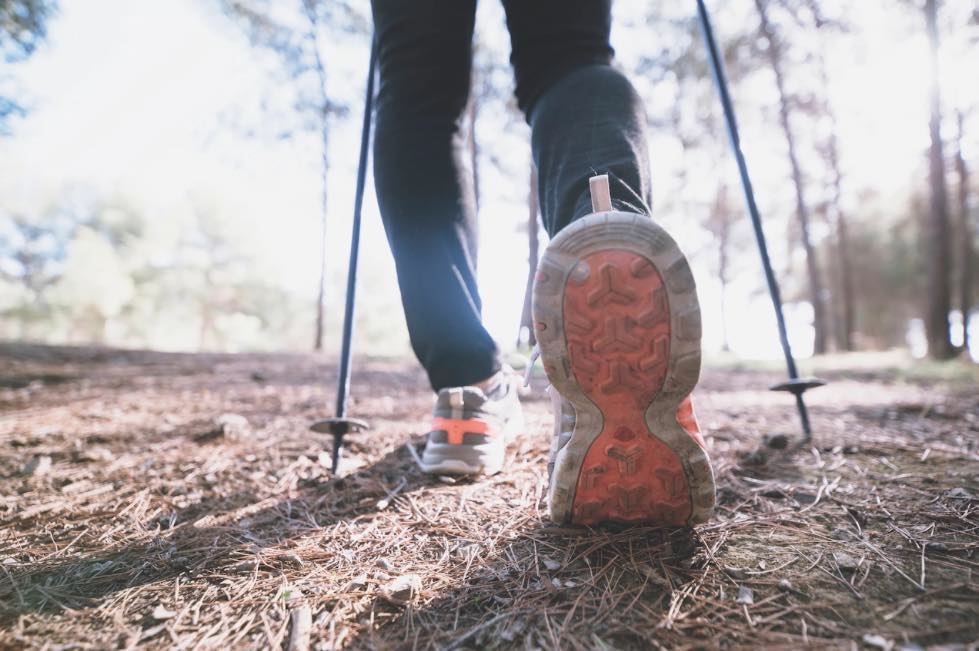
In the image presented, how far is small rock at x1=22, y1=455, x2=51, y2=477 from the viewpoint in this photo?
1.22 m

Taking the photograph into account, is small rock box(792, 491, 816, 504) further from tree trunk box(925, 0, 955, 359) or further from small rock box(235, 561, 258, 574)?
tree trunk box(925, 0, 955, 359)

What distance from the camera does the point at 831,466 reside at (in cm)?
111

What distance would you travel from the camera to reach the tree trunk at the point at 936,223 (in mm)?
6066

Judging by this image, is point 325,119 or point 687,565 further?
point 325,119

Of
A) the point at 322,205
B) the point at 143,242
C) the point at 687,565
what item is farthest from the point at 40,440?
the point at 143,242

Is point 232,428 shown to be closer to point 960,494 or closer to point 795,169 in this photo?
point 960,494

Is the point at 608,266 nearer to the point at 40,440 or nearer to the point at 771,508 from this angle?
the point at 771,508

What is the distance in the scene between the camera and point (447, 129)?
1104 mm

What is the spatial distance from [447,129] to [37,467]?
141 centimetres

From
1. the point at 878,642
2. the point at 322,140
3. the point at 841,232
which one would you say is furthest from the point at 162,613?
the point at 841,232

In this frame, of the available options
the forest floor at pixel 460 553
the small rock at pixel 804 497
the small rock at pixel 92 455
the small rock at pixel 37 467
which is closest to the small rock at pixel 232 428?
the forest floor at pixel 460 553

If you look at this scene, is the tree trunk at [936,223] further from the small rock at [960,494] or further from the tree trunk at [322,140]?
the tree trunk at [322,140]

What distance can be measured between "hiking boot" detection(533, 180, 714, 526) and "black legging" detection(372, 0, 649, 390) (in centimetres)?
25

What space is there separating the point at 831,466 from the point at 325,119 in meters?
11.2
